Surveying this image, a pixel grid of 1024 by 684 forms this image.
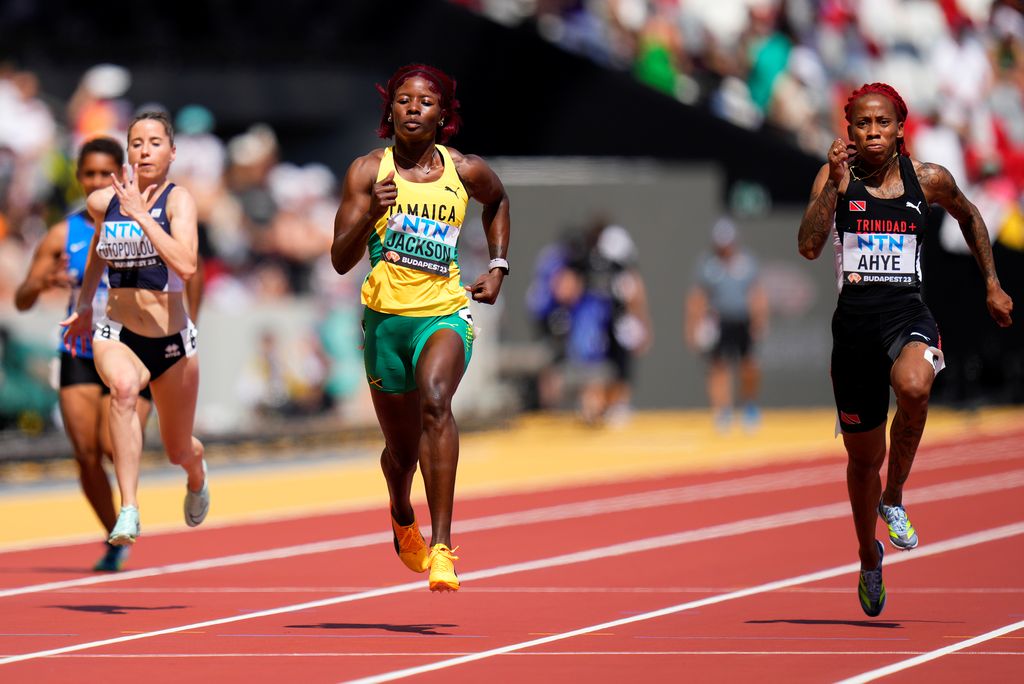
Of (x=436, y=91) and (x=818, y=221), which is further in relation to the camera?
(x=436, y=91)

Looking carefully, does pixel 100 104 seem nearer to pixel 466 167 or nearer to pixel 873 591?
pixel 466 167

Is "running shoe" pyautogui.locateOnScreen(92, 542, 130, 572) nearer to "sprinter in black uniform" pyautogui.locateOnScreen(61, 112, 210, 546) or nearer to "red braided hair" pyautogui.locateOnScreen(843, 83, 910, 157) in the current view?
"sprinter in black uniform" pyautogui.locateOnScreen(61, 112, 210, 546)

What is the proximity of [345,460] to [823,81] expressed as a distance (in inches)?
609

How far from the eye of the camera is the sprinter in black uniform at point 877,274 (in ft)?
32.1

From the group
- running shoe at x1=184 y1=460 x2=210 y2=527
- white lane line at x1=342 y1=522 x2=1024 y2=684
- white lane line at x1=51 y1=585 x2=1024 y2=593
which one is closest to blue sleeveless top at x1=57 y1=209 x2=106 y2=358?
running shoe at x1=184 y1=460 x2=210 y2=527

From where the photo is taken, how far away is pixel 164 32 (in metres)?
27.7

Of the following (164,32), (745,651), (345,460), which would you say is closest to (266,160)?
(164,32)

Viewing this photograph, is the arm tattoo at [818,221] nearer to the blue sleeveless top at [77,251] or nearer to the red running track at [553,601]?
the red running track at [553,601]

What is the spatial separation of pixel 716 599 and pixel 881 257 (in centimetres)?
217

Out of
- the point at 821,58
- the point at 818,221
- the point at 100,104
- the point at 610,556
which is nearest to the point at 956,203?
the point at 818,221

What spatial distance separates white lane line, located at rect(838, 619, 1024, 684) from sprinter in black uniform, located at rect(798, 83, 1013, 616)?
1.96 ft

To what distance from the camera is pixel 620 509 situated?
16781 mm

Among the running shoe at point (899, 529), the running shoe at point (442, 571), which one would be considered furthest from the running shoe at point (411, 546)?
the running shoe at point (899, 529)

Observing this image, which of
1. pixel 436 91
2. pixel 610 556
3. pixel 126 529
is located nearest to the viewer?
pixel 436 91
